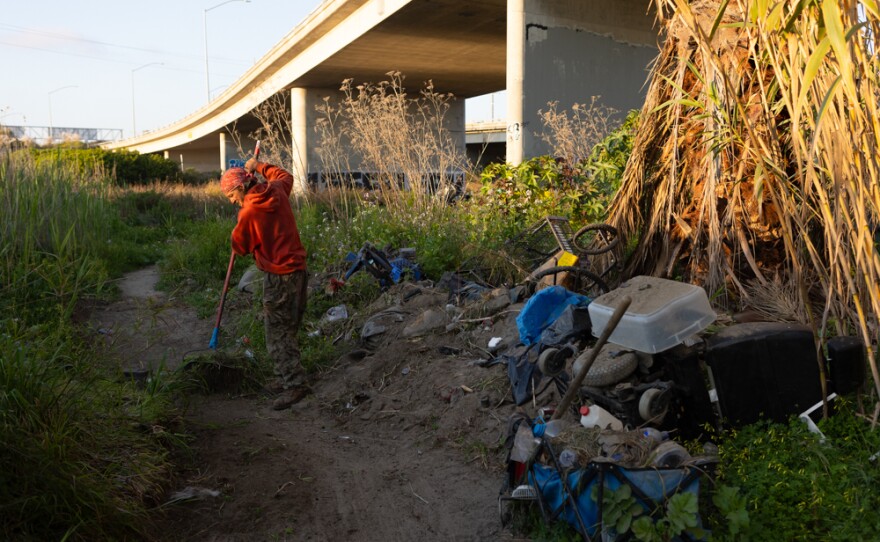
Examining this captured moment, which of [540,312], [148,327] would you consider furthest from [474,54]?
[540,312]

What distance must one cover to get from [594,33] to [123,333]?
1095 cm

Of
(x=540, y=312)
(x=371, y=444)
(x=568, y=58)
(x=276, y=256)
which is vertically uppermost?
(x=568, y=58)

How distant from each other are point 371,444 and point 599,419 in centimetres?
183

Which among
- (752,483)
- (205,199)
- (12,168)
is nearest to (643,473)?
(752,483)

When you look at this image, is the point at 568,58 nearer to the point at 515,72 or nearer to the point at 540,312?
the point at 515,72

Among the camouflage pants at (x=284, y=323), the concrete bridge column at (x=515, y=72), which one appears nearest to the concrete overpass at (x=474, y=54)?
the concrete bridge column at (x=515, y=72)

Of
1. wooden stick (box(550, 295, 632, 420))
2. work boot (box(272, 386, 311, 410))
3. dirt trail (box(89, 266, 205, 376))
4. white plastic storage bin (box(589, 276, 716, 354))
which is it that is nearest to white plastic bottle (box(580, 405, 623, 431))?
wooden stick (box(550, 295, 632, 420))

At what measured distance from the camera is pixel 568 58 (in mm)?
14000

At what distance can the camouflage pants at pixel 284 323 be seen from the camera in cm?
606

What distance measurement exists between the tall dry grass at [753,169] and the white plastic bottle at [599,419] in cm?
115

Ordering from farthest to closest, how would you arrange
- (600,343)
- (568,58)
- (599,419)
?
(568,58) → (599,419) → (600,343)

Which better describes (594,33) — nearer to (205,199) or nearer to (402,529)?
(205,199)

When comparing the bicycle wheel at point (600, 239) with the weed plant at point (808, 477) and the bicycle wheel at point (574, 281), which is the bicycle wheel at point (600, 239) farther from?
the weed plant at point (808, 477)

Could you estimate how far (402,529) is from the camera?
3674mm
